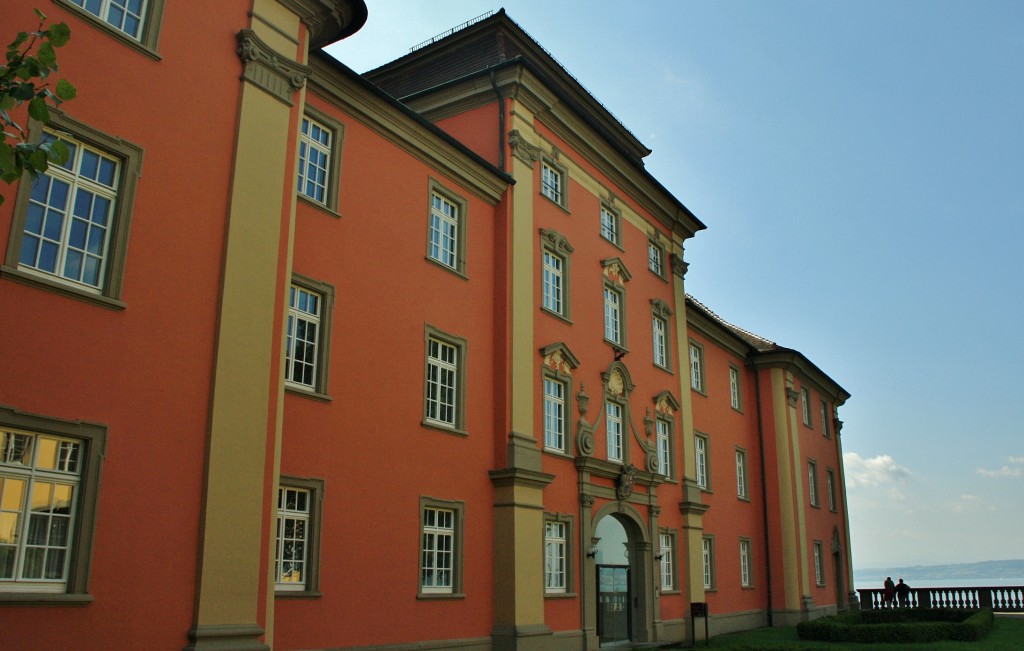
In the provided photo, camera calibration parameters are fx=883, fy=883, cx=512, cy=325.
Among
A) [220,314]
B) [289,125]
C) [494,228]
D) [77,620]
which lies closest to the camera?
[77,620]

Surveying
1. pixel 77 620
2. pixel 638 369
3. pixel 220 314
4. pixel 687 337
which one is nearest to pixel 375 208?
pixel 220 314

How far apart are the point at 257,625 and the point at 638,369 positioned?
16028mm

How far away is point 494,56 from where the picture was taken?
23906mm

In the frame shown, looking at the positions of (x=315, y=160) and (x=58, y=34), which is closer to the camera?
(x=58, y=34)

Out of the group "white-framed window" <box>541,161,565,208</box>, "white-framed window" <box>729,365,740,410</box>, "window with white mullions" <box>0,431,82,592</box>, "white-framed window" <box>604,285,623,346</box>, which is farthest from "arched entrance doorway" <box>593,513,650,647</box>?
"window with white mullions" <box>0,431,82,592</box>

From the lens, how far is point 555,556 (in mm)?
20609

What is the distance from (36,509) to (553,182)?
1625 centimetres

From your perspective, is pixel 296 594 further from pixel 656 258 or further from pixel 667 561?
pixel 656 258

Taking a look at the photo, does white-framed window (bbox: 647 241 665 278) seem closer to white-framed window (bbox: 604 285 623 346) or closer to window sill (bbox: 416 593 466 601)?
white-framed window (bbox: 604 285 623 346)

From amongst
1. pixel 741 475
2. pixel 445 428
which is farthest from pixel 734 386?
pixel 445 428

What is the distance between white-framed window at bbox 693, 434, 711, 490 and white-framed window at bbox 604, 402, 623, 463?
6.55 meters

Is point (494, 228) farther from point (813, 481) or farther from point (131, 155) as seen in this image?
point (813, 481)

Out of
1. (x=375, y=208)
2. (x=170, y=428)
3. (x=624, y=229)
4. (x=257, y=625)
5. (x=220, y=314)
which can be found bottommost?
(x=257, y=625)

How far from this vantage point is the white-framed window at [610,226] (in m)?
25.7
